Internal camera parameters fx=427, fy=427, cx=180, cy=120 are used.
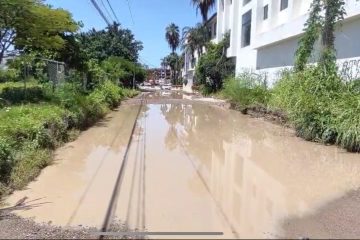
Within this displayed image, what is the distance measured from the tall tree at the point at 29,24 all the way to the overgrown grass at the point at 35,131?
9.92ft

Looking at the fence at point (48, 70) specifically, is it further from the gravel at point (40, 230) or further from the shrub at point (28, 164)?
the gravel at point (40, 230)

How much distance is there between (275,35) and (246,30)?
891 centimetres

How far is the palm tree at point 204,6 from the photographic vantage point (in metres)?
48.2

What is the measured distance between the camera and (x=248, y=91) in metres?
23.6

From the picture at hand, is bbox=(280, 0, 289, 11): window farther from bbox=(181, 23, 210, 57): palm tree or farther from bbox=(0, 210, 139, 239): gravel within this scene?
bbox=(181, 23, 210, 57): palm tree

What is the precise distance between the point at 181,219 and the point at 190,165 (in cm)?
383

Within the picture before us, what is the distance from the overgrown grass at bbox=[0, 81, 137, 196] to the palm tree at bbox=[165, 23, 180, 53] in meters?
71.9

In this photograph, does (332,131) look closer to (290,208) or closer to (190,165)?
(190,165)

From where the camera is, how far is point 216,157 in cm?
1077

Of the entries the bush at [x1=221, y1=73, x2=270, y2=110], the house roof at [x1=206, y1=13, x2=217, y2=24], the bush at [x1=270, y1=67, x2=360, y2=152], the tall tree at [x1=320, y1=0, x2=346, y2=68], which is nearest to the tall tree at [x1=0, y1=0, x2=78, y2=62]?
the bush at [x1=221, y1=73, x2=270, y2=110]

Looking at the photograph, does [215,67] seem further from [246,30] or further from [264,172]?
[264,172]

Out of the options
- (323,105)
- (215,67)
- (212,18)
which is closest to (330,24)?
(323,105)

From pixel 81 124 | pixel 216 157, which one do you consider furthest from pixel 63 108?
pixel 216 157

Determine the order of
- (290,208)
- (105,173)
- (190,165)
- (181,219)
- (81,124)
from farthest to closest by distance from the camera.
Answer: (81,124)
(190,165)
(105,173)
(290,208)
(181,219)
